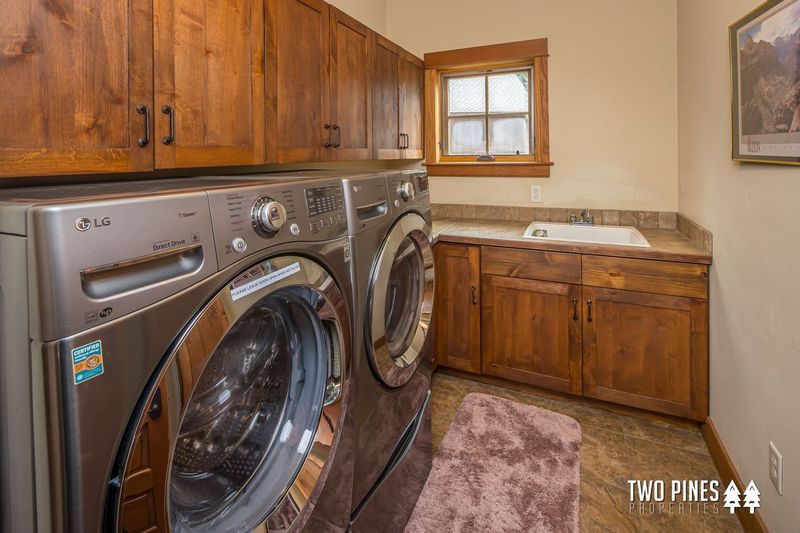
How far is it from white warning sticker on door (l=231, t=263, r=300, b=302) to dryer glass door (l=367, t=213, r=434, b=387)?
1.24 feet

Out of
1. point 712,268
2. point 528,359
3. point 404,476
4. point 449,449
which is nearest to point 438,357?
point 528,359

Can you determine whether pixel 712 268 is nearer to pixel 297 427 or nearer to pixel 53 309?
pixel 297 427

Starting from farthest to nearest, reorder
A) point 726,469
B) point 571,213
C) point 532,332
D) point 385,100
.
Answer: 1. point 571,213
2. point 385,100
3. point 532,332
4. point 726,469

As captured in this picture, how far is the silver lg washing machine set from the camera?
571mm

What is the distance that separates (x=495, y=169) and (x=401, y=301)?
1.67 meters

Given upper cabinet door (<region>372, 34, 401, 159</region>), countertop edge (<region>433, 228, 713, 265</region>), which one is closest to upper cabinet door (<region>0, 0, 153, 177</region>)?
upper cabinet door (<region>372, 34, 401, 159</region>)

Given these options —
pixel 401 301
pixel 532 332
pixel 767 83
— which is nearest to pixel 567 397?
pixel 532 332

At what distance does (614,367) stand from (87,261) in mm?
2337

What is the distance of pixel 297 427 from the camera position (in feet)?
3.64

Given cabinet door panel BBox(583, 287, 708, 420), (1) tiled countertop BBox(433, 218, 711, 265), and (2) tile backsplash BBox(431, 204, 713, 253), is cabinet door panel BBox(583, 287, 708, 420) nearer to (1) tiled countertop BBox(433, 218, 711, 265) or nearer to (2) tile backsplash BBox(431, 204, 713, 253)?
(1) tiled countertop BBox(433, 218, 711, 265)

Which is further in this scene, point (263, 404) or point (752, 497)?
point (752, 497)

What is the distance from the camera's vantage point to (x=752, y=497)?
153cm

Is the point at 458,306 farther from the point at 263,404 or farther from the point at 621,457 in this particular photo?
the point at 263,404

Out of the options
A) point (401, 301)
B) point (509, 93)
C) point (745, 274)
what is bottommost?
point (401, 301)
